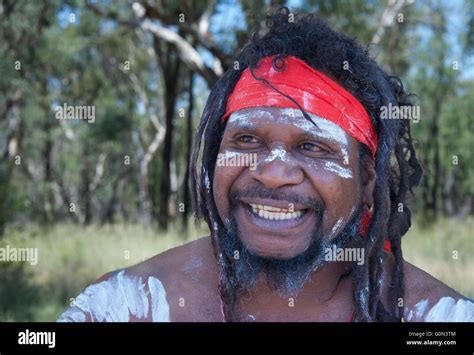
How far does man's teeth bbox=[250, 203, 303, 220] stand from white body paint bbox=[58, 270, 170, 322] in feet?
1.77

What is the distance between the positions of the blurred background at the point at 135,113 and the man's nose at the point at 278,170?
31.1 inches

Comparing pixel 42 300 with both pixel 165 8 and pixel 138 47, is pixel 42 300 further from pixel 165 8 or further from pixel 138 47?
pixel 138 47

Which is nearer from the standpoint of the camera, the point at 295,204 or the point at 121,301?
the point at 295,204

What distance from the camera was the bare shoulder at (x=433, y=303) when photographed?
2.64 meters

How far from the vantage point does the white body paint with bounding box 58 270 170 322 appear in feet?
8.80

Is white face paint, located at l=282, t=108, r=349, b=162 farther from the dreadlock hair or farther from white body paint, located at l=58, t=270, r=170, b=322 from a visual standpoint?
white body paint, located at l=58, t=270, r=170, b=322

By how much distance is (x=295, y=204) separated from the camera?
2449 millimetres

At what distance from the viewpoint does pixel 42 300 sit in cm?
588

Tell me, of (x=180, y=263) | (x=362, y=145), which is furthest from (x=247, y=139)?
(x=180, y=263)

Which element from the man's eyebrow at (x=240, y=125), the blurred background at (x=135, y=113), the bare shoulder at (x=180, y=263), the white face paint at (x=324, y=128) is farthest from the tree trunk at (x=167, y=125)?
the white face paint at (x=324, y=128)

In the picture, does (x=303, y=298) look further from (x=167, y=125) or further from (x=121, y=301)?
(x=167, y=125)

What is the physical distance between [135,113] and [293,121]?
16182 millimetres
